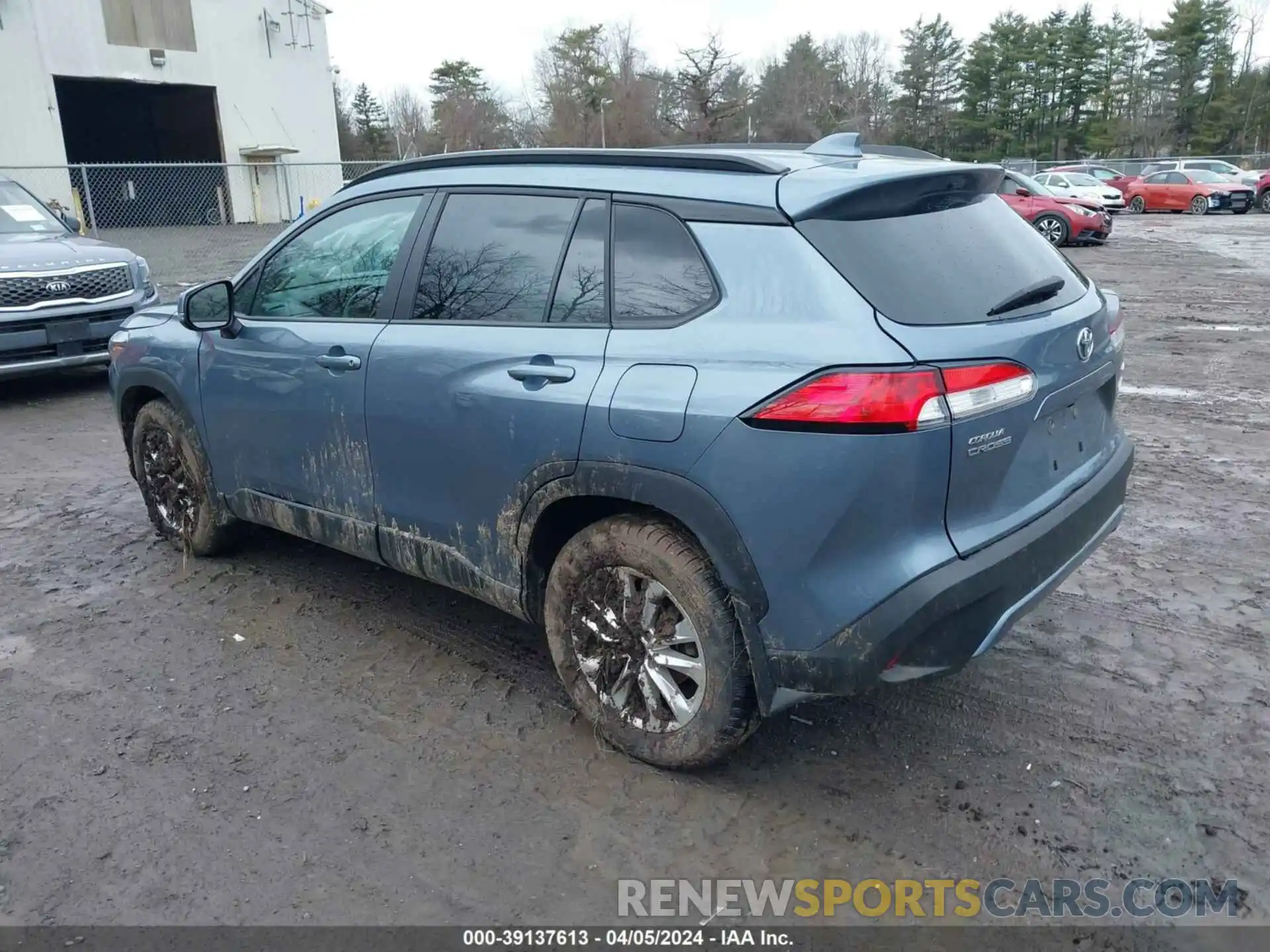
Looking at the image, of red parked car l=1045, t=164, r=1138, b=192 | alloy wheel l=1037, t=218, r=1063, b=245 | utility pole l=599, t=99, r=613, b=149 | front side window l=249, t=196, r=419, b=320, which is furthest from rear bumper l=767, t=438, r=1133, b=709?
utility pole l=599, t=99, r=613, b=149

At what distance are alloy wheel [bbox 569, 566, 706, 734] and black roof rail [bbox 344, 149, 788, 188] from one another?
4.10ft

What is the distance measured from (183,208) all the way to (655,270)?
2282cm

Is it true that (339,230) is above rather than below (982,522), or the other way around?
above

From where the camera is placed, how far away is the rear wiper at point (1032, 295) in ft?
9.64

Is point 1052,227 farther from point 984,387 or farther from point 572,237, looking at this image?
point 984,387

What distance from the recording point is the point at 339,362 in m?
3.82

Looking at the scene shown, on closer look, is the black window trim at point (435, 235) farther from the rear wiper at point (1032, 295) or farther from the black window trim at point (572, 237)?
the rear wiper at point (1032, 295)

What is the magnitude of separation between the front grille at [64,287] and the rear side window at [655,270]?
730 centimetres

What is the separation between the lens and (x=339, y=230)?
4148 mm

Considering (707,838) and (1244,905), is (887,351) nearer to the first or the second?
(707,838)

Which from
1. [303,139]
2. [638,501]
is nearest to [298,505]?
[638,501]

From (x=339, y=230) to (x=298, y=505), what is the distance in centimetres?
114

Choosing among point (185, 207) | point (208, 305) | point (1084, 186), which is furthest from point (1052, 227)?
point (208, 305)

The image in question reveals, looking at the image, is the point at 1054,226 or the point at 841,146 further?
the point at 1054,226
